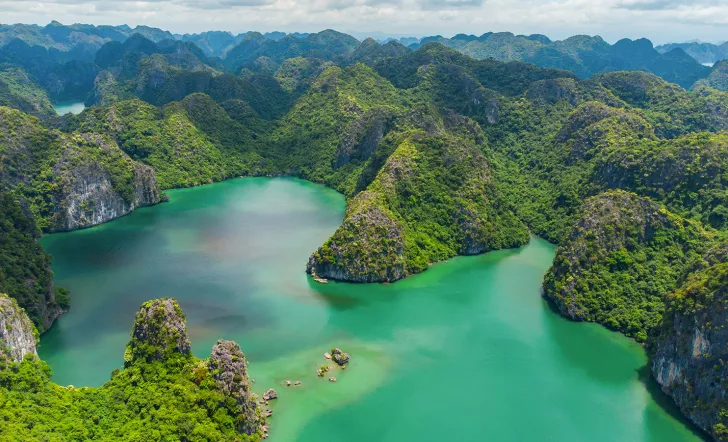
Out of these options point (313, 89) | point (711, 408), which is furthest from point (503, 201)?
point (313, 89)

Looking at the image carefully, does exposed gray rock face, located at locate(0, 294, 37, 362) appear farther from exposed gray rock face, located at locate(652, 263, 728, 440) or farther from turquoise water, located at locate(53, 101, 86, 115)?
turquoise water, located at locate(53, 101, 86, 115)

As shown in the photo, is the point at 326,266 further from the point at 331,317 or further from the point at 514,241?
the point at 514,241

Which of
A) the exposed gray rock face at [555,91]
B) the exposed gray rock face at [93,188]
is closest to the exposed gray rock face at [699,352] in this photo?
the exposed gray rock face at [93,188]

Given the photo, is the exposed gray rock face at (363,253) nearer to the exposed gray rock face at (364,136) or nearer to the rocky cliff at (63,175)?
the rocky cliff at (63,175)

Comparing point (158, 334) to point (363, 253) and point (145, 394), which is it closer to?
point (145, 394)

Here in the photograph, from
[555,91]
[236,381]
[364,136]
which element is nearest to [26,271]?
[236,381]
